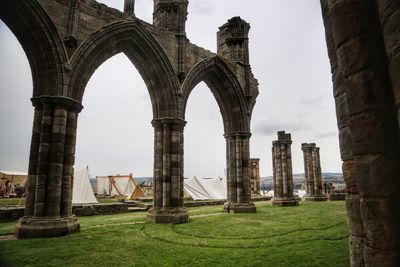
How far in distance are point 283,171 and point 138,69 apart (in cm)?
1087

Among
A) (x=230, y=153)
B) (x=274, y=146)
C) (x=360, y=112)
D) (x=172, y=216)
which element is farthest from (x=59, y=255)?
(x=274, y=146)

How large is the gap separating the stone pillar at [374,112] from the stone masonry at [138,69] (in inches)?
279

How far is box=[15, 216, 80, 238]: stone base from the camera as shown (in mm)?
6602

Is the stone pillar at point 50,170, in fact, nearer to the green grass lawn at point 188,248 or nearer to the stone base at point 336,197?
the green grass lawn at point 188,248

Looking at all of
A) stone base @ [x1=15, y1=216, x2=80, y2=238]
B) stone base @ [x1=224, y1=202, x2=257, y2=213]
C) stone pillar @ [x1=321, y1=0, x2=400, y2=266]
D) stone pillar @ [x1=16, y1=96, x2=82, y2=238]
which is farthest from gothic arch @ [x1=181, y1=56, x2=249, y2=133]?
stone pillar @ [x1=321, y1=0, x2=400, y2=266]

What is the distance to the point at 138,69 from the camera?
415 inches

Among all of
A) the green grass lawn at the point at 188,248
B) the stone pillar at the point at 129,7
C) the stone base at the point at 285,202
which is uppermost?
the stone pillar at the point at 129,7

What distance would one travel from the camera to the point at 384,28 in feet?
5.89

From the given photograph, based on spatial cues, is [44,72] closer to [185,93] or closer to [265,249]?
[185,93]

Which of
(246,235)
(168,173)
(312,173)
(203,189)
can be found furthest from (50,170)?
(312,173)

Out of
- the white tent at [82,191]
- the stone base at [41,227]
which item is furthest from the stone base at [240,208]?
the white tent at [82,191]

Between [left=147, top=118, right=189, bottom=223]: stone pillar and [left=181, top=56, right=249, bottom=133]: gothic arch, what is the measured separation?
3174 millimetres

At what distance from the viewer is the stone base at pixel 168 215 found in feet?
30.1

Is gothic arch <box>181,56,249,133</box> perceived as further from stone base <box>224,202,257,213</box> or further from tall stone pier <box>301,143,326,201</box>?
tall stone pier <box>301,143,326,201</box>
